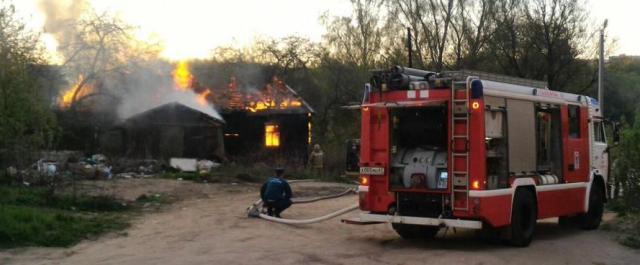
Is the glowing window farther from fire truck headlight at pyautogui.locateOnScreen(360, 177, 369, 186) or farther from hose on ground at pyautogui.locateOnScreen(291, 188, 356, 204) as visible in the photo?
fire truck headlight at pyautogui.locateOnScreen(360, 177, 369, 186)

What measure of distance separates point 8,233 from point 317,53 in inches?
1225

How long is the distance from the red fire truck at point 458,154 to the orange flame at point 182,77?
23.9 metres

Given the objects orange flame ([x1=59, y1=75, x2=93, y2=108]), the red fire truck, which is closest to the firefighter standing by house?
orange flame ([x1=59, y1=75, x2=93, y2=108])

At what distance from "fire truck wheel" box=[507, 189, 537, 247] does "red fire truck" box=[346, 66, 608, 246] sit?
0.02 meters

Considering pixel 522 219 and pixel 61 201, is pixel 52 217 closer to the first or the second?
pixel 61 201

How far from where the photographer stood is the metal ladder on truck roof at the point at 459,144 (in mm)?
10242

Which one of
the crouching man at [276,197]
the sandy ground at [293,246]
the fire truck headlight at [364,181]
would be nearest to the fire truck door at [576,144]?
the sandy ground at [293,246]

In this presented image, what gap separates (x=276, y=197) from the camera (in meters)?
14.4

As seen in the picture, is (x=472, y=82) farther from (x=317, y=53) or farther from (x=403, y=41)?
(x=317, y=53)

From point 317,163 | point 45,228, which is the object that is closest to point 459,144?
point 45,228

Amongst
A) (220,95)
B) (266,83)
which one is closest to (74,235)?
(220,95)

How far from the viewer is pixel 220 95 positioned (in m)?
35.3

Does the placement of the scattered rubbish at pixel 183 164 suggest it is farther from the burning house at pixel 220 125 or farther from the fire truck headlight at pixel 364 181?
the fire truck headlight at pixel 364 181

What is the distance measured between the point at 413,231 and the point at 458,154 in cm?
224
